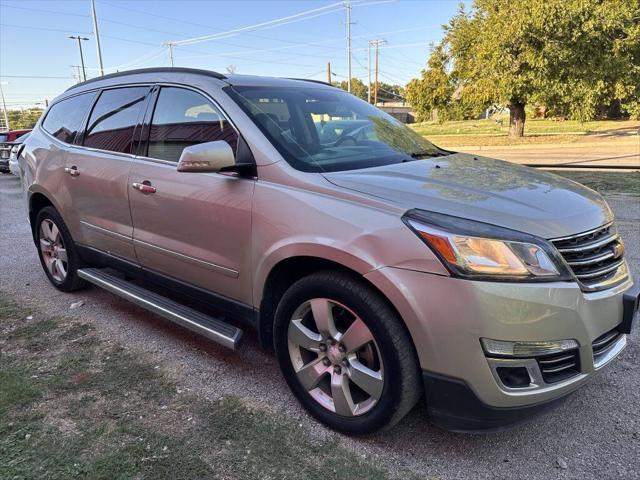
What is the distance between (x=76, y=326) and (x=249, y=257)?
1.97 m

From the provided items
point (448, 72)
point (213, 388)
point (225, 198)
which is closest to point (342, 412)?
point (213, 388)

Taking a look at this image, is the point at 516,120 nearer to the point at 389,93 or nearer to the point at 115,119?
the point at 115,119

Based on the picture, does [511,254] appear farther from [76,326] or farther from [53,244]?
[53,244]

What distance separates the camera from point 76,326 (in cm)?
388

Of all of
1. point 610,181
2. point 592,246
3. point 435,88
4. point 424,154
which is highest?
point 435,88

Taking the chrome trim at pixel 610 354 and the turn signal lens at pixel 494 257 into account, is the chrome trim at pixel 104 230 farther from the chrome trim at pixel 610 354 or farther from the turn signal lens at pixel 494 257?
the chrome trim at pixel 610 354

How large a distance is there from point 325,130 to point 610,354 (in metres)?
2.02

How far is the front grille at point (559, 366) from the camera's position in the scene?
2074mm

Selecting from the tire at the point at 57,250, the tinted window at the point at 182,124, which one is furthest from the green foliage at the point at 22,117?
the tinted window at the point at 182,124

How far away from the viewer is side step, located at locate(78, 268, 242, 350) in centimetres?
291

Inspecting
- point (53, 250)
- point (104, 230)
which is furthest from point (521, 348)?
point (53, 250)

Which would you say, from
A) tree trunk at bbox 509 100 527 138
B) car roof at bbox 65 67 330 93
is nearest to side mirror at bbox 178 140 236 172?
car roof at bbox 65 67 330 93

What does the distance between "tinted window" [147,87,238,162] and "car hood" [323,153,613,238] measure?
877 mm

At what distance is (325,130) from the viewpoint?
3.22 meters
